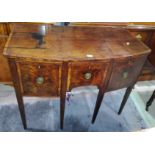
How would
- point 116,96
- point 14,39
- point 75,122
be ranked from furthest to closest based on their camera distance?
point 116,96
point 75,122
point 14,39

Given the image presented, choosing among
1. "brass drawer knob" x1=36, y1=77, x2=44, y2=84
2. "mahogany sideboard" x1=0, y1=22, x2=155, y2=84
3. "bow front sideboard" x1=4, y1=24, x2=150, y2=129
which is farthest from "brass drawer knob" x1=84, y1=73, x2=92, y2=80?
"mahogany sideboard" x1=0, y1=22, x2=155, y2=84

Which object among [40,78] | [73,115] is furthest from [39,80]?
[73,115]

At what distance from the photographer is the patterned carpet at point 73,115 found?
1469 millimetres

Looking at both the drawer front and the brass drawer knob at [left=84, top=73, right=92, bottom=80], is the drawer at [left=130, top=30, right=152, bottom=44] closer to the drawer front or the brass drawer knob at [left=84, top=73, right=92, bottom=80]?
the drawer front

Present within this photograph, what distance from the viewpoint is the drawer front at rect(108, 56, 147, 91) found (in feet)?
3.53

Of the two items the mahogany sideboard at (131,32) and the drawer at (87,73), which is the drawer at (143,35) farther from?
the drawer at (87,73)

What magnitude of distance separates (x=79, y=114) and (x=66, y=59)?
0.83 m

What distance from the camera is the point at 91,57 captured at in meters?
0.96

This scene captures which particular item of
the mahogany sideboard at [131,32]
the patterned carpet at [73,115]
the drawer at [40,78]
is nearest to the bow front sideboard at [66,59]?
the drawer at [40,78]

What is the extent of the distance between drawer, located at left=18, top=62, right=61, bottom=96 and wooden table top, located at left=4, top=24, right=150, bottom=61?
2.8 inches

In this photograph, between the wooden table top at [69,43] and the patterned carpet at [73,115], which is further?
the patterned carpet at [73,115]
